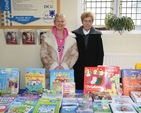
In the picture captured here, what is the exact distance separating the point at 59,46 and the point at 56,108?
1033mm

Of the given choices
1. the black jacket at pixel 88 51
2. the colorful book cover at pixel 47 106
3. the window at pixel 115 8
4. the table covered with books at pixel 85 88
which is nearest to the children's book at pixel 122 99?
the table covered with books at pixel 85 88

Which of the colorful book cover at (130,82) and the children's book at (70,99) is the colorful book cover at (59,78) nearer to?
the children's book at (70,99)

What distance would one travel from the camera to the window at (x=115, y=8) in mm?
3359

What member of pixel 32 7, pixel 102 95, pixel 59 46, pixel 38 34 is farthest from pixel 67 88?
pixel 32 7

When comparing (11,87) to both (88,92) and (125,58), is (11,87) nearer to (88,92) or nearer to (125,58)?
(88,92)

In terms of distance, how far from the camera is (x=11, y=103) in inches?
57.9

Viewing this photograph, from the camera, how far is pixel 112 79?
1.67 meters

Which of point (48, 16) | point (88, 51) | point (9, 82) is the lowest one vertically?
point (9, 82)

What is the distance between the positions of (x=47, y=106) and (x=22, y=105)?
19 centimetres

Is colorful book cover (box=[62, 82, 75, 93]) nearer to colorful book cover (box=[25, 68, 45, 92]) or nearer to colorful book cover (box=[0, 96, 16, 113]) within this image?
colorful book cover (box=[25, 68, 45, 92])

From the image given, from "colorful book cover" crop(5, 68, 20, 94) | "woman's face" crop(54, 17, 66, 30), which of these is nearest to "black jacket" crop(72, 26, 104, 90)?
"woman's face" crop(54, 17, 66, 30)

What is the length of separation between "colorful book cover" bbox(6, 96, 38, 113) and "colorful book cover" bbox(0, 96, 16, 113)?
0.09 ft

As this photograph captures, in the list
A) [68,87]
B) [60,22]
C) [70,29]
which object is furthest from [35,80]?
[70,29]

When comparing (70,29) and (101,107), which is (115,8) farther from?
(101,107)
